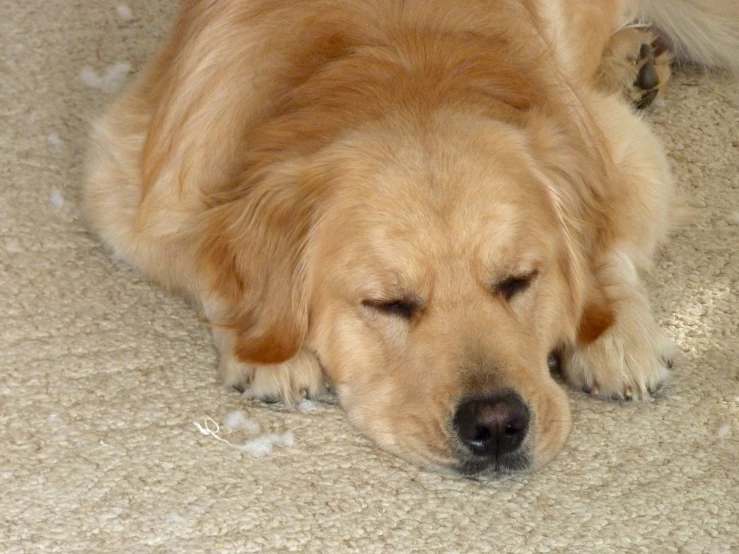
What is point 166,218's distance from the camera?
2.55 metres

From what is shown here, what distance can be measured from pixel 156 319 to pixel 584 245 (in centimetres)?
106

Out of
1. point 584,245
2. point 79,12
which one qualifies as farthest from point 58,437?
point 79,12

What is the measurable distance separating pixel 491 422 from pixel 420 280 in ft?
1.04

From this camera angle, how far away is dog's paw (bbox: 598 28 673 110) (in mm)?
3393

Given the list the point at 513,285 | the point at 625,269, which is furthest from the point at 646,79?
the point at 513,285

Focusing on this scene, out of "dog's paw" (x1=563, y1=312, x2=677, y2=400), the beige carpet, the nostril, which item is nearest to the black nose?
the nostril

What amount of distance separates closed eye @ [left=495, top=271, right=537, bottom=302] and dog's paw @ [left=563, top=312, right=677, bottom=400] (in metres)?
0.29

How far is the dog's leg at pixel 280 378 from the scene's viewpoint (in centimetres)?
238

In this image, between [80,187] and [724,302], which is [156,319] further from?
[724,302]

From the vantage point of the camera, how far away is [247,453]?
224cm

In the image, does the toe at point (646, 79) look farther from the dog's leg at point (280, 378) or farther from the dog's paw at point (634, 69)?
the dog's leg at point (280, 378)

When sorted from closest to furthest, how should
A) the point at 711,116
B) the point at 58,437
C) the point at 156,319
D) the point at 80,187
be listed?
the point at 58,437, the point at 156,319, the point at 80,187, the point at 711,116

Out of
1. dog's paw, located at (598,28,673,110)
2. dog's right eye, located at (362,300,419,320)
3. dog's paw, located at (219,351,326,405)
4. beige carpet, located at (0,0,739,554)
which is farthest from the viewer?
dog's paw, located at (598,28,673,110)

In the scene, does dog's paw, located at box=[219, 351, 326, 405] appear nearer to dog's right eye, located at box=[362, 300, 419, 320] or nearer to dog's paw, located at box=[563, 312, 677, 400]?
dog's right eye, located at box=[362, 300, 419, 320]
